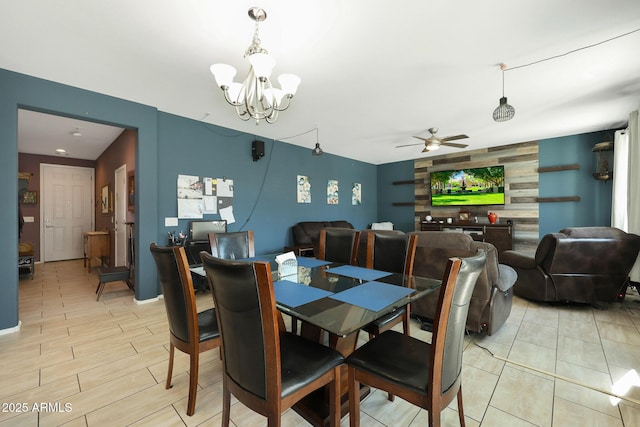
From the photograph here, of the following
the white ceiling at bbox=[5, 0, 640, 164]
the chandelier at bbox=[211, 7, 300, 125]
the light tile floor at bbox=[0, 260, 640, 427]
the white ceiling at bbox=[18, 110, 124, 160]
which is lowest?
the light tile floor at bbox=[0, 260, 640, 427]

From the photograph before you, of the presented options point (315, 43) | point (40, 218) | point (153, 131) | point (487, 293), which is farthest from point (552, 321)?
point (40, 218)

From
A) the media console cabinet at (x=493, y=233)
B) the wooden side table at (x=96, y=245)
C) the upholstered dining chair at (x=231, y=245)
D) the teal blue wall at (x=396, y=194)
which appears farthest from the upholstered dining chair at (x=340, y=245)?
the wooden side table at (x=96, y=245)

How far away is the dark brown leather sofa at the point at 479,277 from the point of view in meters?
2.33

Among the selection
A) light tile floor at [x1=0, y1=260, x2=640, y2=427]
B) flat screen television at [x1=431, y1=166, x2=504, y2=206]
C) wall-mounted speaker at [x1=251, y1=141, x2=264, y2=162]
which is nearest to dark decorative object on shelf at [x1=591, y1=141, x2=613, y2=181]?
flat screen television at [x1=431, y1=166, x2=504, y2=206]

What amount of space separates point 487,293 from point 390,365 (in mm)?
1561

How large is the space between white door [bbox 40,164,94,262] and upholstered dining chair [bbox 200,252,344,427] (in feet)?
24.9

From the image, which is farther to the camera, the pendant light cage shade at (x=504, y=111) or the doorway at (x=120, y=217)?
the doorway at (x=120, y=217)

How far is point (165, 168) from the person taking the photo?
370 cm

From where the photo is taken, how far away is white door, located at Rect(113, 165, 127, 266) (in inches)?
178

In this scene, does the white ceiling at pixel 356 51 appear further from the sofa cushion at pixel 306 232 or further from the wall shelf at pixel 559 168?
the sofa cushion at pixel 306 232

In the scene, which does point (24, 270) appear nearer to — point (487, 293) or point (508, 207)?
point (487, 293)

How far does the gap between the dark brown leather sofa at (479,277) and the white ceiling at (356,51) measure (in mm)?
1640

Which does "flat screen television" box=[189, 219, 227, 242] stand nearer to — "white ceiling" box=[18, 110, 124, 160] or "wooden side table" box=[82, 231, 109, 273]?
"white ceiling" box=[18, 110, 124, 160]

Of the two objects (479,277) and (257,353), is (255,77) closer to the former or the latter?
(257,353)
